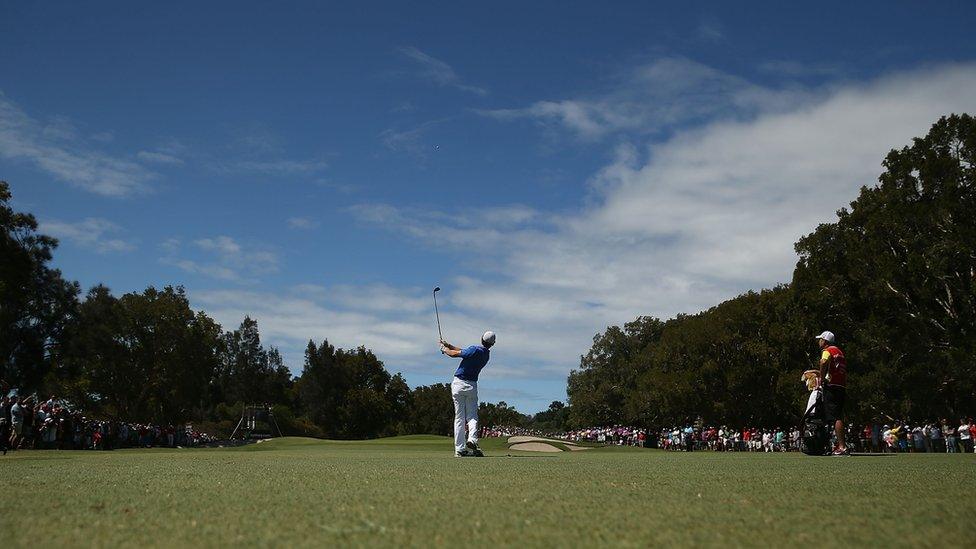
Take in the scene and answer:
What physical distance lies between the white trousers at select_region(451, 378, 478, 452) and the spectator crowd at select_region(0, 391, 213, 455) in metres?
15.8

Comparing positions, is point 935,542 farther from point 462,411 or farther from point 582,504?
point 462,411

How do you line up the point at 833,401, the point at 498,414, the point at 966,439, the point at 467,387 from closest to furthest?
the point at 833,401
the point at 467,387
the point at 966,439
the point at 498,414

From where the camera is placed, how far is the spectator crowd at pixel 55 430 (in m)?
27.3

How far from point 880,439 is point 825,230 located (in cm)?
1437

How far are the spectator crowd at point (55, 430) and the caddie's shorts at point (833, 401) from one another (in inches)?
879

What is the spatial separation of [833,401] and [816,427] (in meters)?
0.55

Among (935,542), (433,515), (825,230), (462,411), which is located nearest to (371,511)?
(433,515)

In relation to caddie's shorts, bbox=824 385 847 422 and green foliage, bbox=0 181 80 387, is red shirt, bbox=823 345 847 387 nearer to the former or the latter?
caddie's shorts, bbox=824 385 847 422

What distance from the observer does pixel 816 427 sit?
532 inches

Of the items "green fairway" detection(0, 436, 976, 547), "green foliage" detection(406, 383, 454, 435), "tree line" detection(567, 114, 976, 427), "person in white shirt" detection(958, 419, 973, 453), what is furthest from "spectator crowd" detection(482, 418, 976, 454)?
"green foliage" detection(406, 383, 454, 435)

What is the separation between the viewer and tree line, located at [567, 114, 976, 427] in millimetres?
40188

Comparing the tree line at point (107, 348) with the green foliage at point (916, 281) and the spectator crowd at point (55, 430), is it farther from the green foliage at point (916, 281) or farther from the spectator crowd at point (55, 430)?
the green foliage at point (916, 281)

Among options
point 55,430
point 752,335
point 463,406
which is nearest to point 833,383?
point 463,406

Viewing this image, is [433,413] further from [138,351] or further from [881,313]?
[881,313]
